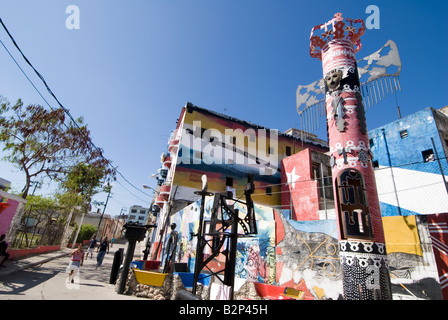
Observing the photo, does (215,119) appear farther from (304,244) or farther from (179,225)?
(304,244)

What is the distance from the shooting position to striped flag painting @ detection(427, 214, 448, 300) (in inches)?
291

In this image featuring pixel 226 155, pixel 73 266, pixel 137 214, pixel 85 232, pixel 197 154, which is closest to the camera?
pixel 73 266

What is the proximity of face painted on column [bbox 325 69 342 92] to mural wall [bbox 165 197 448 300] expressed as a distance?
5.78 metres

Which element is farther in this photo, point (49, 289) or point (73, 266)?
point (73, 266)

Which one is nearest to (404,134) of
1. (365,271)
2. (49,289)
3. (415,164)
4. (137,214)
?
(415,164)

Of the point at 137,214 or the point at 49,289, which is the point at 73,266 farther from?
the point at 137,214

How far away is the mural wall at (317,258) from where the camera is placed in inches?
316

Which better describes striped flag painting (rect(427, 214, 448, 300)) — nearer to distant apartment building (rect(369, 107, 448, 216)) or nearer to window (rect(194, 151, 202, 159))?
→ distant apartment building (rect(369, 107, 448, 216))

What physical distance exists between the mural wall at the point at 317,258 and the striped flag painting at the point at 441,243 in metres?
0.04

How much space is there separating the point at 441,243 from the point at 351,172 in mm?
3948

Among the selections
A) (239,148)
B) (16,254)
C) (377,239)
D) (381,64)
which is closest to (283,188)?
(239,148)

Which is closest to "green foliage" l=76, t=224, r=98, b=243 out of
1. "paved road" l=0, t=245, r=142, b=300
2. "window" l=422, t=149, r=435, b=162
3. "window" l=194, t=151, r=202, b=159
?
"window" l=194, t=151, r=202, b=159

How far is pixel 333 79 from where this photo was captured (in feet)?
29.5
